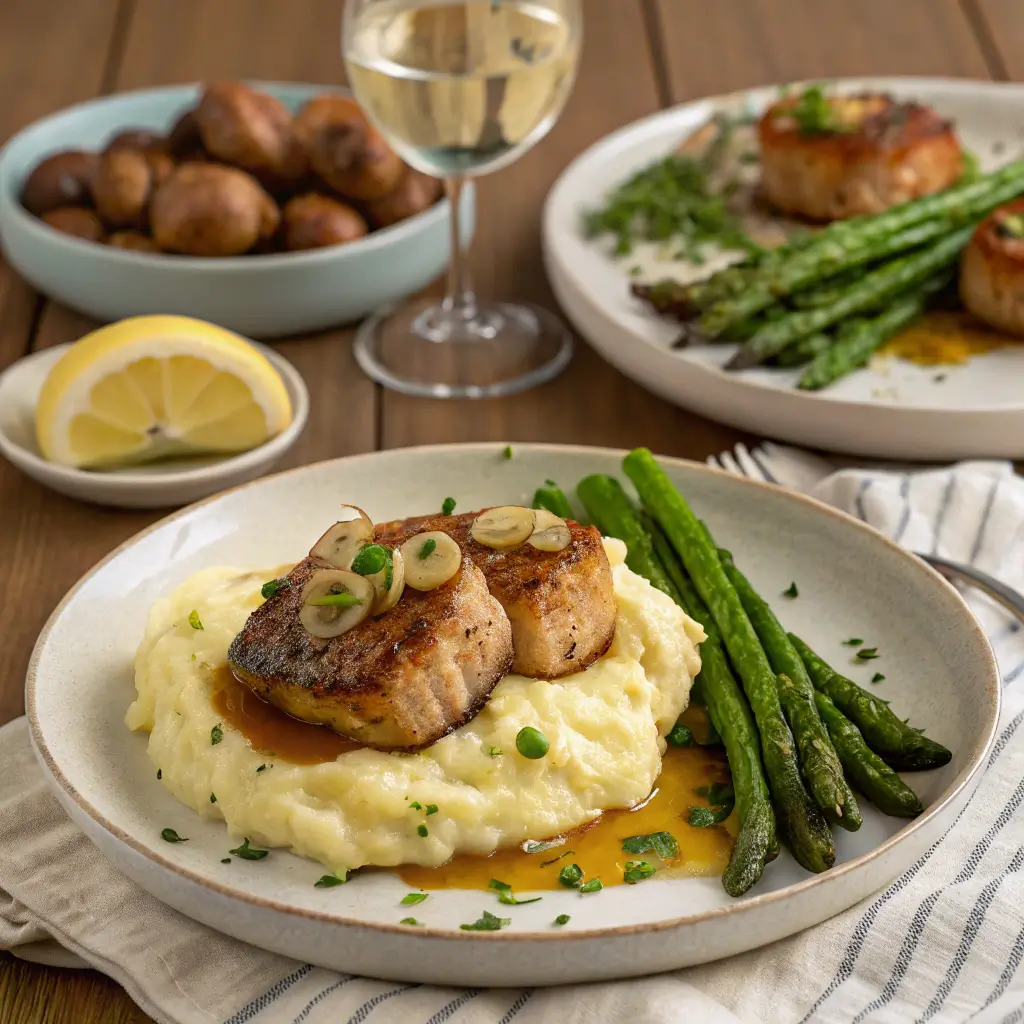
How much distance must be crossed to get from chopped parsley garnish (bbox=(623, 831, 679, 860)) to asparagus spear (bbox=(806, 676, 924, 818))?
513 mm

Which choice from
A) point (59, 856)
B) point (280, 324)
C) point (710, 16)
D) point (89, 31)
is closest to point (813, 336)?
point (280, 324)

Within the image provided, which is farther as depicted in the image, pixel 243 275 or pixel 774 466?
pixel 243 275

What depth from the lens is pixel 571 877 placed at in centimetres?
322

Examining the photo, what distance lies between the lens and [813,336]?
18.8 feet

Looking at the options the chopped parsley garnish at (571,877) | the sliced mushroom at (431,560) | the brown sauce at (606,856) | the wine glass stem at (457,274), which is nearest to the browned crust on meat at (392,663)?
the sliced mushroom at (431,560)

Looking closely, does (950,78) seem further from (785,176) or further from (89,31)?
(89,31)

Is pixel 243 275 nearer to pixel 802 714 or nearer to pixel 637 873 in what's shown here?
pixel 802 714

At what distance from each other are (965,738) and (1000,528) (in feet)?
4.74

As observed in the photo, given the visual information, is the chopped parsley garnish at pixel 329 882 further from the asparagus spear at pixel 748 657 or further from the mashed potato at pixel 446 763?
the asparagus spear at pixel 748 657

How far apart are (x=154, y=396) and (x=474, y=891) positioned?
2565mm

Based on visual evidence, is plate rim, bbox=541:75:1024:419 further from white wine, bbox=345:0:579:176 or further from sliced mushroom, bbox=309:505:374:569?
sliced mushroom, bbox=309:505:374:569

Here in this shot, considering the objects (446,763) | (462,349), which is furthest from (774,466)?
(446,763)

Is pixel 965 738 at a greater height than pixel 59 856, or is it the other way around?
pixel 965 738

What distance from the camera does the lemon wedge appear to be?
4992 mm
